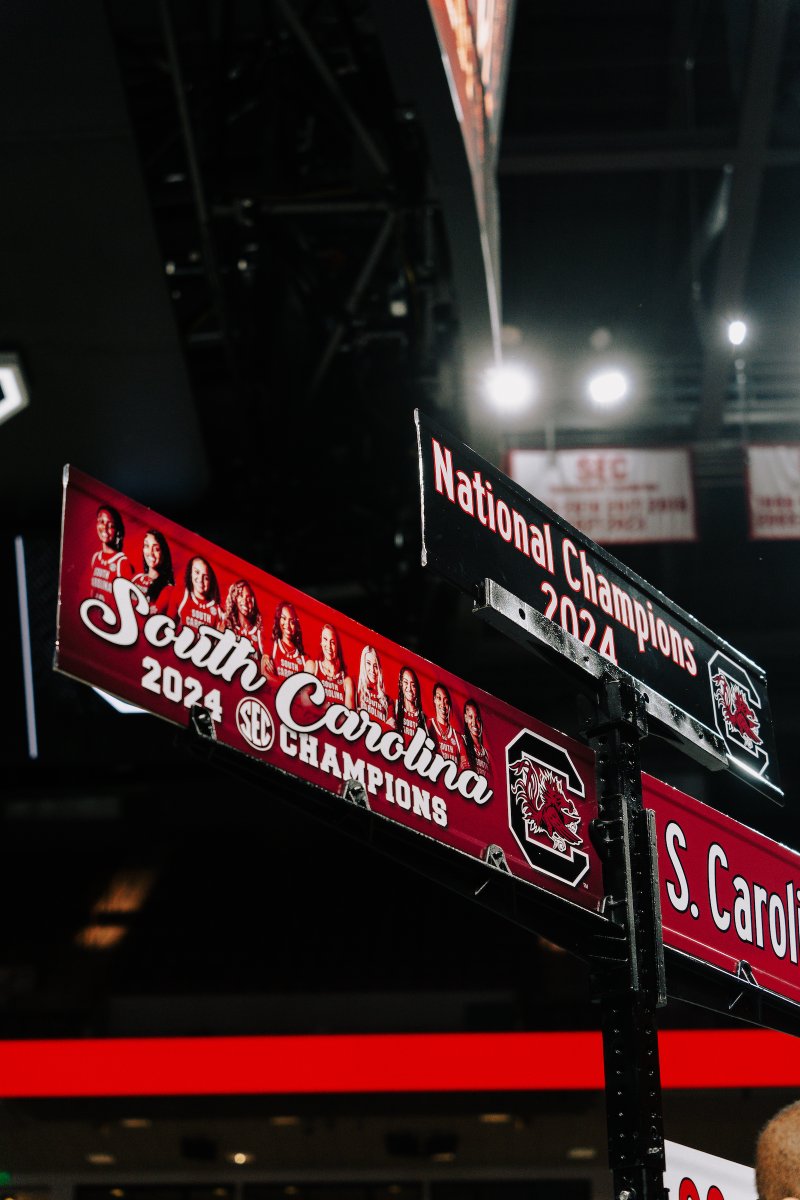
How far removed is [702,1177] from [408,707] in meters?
1.19

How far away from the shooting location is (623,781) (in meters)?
2.97

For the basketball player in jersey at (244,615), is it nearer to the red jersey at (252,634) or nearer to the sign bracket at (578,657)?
the red jersey at (252,634)

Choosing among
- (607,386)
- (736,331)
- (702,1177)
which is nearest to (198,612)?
(702,1177)

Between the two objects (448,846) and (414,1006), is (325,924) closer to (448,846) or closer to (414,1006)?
(414,1006)

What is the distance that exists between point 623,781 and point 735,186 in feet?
27.1

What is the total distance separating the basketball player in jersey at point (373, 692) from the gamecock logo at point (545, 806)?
364mm

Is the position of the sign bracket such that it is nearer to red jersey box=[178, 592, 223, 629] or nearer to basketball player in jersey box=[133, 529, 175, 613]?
red jersey box=[178, 592, 223, 629]

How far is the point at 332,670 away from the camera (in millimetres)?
2650

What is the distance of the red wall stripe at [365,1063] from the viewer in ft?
28.8

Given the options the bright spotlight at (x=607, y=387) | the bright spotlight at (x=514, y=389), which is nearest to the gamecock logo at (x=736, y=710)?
the bright spotlight at (x=514, y=389)

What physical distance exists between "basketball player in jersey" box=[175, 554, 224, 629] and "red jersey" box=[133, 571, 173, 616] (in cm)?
3

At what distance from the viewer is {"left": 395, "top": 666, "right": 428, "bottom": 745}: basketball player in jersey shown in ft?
8.94

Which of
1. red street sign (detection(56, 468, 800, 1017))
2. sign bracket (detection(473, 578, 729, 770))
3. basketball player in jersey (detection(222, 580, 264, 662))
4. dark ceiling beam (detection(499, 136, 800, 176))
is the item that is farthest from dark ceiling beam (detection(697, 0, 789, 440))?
basketball player in jersey (detection(222, 580, 264, 662))

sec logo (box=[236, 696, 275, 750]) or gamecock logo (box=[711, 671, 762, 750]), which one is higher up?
gamecock logo (box=[711, 671, 762, 750])
